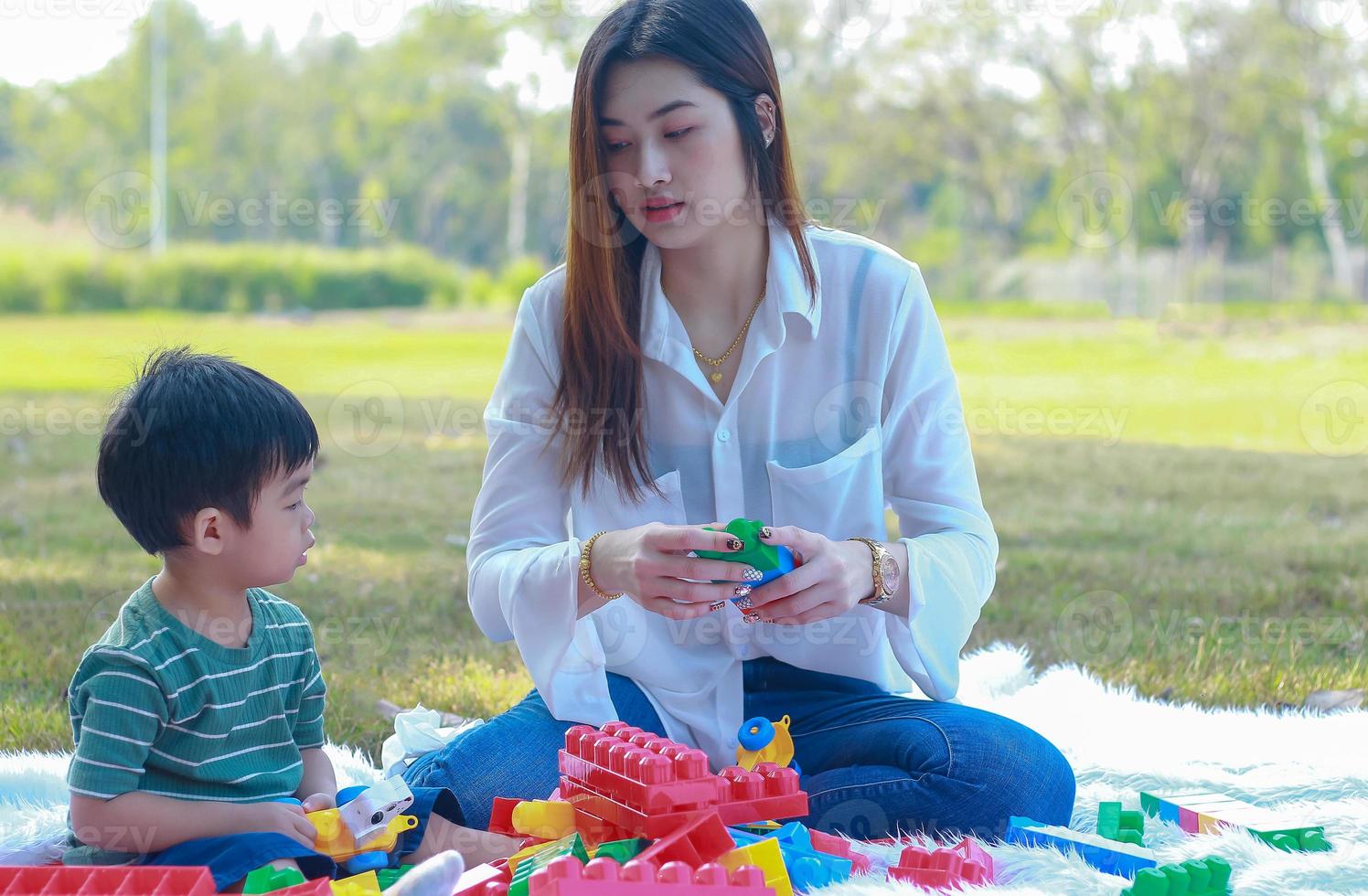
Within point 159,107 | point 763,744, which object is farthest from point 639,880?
point 159,107

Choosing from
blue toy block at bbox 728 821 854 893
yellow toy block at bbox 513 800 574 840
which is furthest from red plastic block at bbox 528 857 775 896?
yellow toy block at bbox 513 800 574 840

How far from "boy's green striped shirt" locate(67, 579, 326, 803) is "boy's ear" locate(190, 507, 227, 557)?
0.34 ft

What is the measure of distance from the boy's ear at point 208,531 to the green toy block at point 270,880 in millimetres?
469

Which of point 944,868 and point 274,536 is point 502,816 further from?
point 944,868

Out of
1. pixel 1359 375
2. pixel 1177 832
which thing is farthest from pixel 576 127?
pixel 1359 375

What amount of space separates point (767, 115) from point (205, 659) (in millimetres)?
1274

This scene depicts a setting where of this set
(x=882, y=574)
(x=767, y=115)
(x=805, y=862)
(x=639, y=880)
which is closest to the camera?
(x=639, y=880)

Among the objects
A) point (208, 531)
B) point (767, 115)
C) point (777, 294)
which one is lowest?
point (208, 531)

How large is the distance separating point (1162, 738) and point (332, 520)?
3.36 m

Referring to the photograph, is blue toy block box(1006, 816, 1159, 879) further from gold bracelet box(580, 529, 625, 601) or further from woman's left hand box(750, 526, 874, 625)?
gold bracelet box(580, 529, 625, 601)

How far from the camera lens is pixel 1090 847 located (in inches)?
77.4

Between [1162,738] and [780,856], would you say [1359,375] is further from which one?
[780,856]

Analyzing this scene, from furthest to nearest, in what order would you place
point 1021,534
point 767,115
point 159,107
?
point 159,107 → point 1021,534 → point 767,115

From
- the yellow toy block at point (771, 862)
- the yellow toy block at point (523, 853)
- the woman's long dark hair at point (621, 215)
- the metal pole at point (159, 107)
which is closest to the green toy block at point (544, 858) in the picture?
the yellow toy block at point (523, 853)
